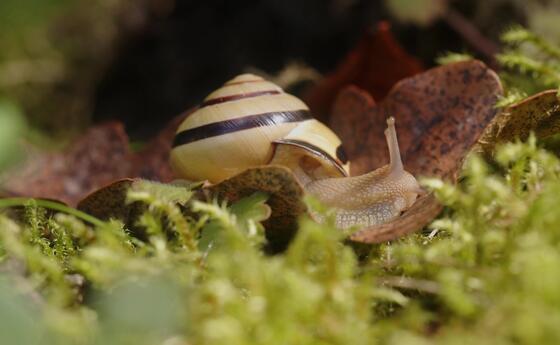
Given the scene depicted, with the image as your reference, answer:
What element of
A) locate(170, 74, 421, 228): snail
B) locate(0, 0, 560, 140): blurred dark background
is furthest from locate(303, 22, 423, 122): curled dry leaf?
locate(170, 74, 421, 228): snail

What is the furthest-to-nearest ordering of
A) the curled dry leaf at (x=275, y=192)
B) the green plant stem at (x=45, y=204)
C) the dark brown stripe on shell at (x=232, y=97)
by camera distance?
the dark brown stripe on shell at (x=232, y=97) < the green plant stem at (x=45, y=204) < the curled dry leaf at (x=275, y=192)

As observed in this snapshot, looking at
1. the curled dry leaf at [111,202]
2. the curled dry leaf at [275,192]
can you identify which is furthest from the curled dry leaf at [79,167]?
the curled dry leaf at [275,192]

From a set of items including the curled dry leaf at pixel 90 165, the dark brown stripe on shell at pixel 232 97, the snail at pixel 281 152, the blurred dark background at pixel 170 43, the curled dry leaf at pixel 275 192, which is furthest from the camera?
the blurred dark background at pixel 170 43

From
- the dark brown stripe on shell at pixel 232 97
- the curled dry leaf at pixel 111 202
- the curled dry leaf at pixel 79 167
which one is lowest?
the curled dry leaf at pixel 79 167

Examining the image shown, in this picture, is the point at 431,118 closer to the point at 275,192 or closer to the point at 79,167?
the point at 275,192

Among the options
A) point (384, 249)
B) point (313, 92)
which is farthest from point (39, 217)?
point (313, 92)

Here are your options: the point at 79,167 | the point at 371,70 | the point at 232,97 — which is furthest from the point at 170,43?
the point at 232,97

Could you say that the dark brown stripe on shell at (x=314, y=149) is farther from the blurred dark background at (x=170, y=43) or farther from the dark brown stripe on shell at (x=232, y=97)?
the blurred dark background at (x=170, y=43)
